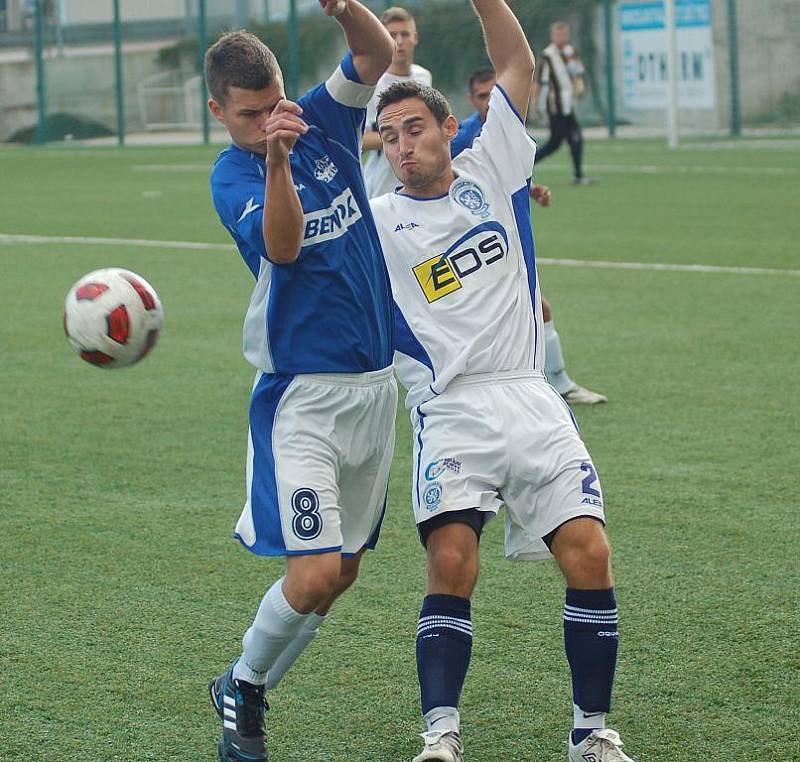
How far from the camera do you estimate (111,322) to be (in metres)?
4.21

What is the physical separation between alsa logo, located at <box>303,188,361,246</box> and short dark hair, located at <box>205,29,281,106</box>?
0.36 m

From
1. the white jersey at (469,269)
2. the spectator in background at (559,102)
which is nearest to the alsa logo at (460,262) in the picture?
the white jersey at (469,269)

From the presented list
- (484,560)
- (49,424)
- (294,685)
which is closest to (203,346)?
(49,424)

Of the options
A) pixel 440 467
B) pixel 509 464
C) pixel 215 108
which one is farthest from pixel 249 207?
pixel 509 464

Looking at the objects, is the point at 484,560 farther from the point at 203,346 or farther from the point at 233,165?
the point at 203,346

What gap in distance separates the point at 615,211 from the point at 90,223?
A: 6322 mm

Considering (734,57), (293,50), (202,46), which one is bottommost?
(734,57)

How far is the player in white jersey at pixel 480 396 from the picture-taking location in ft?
11.9

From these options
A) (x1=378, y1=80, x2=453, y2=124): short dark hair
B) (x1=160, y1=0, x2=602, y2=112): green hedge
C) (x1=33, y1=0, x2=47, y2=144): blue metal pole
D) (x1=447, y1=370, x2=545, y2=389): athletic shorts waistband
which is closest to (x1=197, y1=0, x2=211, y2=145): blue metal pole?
(x1=160, y1=0, x2=602, y2=112): green hedge

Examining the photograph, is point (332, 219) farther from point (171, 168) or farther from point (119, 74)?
point (119, 74)

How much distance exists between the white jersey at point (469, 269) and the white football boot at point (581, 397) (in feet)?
11.5

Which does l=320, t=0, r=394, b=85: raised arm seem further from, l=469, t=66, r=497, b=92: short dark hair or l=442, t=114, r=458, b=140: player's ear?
l=469, t=66, r=497, b=92: short dark hair

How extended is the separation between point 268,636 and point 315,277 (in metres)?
0.95

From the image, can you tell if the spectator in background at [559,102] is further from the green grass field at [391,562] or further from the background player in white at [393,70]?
the background player in white at [393,70]
